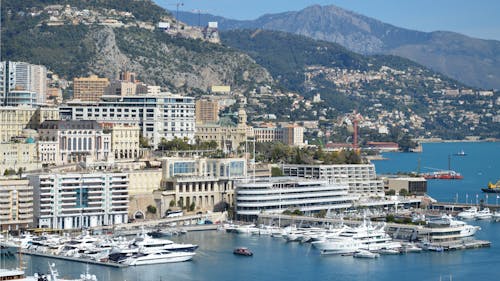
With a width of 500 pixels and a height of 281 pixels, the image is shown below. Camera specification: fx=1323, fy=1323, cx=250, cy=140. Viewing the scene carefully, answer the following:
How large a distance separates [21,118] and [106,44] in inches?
1700

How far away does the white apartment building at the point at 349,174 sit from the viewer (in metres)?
72.7

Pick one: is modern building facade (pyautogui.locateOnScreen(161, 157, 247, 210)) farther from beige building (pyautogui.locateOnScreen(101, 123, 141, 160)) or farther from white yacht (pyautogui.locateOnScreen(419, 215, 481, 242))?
white yacht (pyautogui.locateOnScreen(419, 215, 481, 242))

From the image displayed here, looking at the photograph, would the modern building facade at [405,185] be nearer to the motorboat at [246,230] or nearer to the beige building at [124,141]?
the beige building at [124,141]

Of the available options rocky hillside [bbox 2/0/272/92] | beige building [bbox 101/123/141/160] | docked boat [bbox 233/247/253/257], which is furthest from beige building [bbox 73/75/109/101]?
docked boat [bbox 233/247/253/257]

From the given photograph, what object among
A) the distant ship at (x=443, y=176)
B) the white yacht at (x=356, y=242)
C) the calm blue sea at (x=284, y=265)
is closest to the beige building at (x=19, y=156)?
the calm blue sea at (x=284, y=265)

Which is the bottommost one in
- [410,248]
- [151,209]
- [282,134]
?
[410,248]

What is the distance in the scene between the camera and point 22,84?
86.6m

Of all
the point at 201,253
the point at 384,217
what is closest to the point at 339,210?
the point at 384,217

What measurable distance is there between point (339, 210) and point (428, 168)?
44362mm

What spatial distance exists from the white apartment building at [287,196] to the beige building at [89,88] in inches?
1185

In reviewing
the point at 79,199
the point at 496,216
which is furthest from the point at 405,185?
the point at 79,199

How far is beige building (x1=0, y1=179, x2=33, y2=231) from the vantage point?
2179 inches

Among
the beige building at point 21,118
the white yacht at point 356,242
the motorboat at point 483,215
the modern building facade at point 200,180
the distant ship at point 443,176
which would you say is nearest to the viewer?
the white yacht at point 356,242

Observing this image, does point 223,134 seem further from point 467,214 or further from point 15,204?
point 15,204
